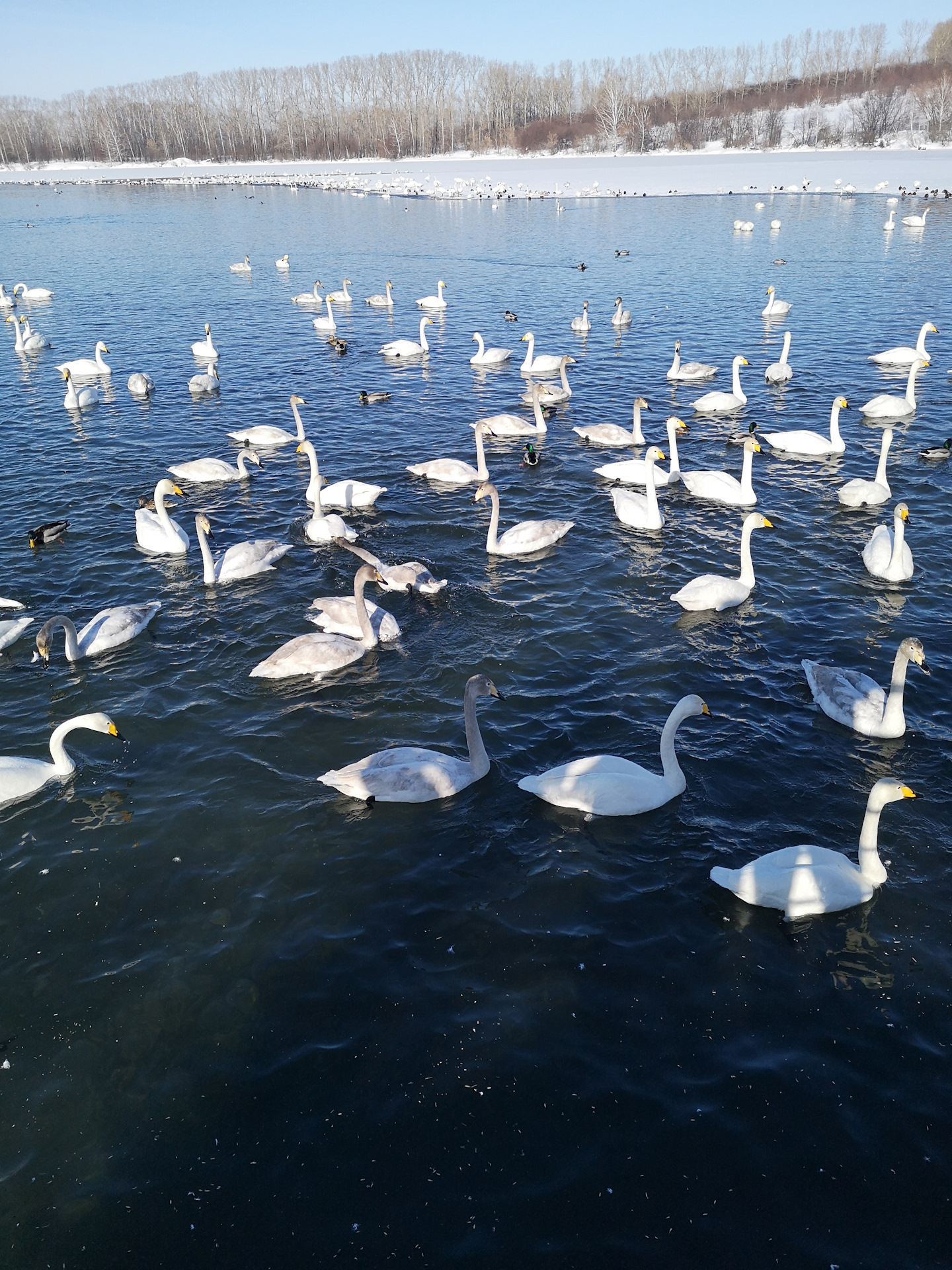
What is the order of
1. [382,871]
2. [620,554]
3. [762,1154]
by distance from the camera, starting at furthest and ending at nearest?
[620,554] → [382,871] → [762,1154]

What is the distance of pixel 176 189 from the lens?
334 ft

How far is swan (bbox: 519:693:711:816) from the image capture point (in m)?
8.70

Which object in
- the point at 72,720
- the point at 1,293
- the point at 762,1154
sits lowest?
the point at 762,1154

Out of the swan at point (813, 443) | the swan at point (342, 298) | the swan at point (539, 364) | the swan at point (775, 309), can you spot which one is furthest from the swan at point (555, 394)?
the swan at point (342, 298)

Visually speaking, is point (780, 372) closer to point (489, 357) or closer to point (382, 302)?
point (489, 357)

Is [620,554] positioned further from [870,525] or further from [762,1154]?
[762,1154]

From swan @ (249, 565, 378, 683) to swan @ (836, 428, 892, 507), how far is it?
388 inches

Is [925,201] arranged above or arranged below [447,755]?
above

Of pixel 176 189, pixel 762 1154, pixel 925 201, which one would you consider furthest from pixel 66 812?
pixel 176 189

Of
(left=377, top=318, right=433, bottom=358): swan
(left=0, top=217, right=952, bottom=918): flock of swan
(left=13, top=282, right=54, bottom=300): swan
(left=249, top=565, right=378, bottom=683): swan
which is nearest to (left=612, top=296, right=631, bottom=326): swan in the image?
(left=0, top=217, right=952, bottom=918): flock of swan

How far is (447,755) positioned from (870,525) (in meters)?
10.1

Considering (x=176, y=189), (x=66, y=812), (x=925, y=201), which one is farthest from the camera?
(x=176, y=189)

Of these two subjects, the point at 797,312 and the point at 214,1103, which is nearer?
the point at 214,1103

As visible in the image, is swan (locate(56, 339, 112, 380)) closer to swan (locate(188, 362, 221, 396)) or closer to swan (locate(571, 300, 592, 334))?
swan (locate(188, 362, 221, 396))
